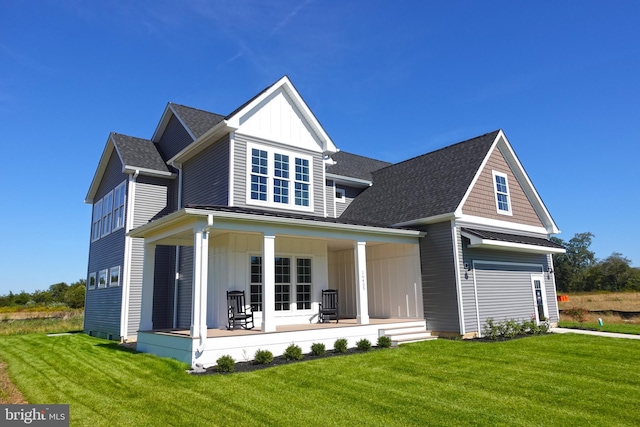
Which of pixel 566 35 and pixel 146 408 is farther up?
pixel 566 35

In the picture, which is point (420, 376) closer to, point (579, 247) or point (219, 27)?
point (219, 27)

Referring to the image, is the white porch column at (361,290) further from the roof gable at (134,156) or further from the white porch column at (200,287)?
the roof gable at (134,156)

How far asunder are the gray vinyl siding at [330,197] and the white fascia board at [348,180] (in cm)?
30

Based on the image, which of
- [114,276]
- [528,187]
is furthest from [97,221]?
[528,187]

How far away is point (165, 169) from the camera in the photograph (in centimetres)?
1630

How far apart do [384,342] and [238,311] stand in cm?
418

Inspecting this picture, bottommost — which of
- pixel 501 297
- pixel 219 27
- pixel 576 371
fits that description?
pixel 576 371

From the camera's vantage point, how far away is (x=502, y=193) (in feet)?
50.7

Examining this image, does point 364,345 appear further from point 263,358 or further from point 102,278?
A: point 102,278

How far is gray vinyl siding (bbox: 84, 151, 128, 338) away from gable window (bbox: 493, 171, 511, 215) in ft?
46.3

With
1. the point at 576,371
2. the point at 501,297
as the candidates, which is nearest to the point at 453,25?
the point at 501,297

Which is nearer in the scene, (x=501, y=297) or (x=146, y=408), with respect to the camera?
(x=146, y=408)

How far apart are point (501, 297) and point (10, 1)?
1697cm

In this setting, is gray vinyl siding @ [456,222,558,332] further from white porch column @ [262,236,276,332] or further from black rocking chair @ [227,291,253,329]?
black rocking chair @ [227,291,253,329]
